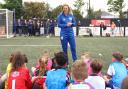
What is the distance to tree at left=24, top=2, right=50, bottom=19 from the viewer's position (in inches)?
2662

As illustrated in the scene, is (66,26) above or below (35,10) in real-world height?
below

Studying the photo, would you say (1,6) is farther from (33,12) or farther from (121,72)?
(121,72)

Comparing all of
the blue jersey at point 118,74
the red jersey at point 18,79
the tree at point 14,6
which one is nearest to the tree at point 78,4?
the tree at point 14,6

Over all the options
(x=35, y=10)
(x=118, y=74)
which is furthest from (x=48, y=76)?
(x=35, y=10)

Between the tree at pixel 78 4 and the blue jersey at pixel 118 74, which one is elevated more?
the tree at pixel 78 4

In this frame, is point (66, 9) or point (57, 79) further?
point (66, 9)

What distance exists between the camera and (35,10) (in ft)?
227

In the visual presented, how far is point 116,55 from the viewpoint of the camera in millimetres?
8633

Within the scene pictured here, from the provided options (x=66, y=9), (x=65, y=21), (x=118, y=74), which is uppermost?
(x=66, y=9)

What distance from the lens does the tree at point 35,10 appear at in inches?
2662

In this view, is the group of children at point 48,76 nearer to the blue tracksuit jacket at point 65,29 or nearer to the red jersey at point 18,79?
the red jersey at point 18,79

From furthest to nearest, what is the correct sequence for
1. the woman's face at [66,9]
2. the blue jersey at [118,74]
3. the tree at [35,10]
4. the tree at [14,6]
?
the tree at [35,10], the tree at [14,6], the woman's face at [66,9], the blue jersey at [118,74]

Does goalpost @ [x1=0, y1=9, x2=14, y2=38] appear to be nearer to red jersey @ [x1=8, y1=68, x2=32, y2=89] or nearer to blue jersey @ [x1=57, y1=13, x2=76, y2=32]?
blue jersey @ [x1=57, y1=13, x2=76, y2=32]

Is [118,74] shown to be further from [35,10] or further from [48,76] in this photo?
[35,10]
